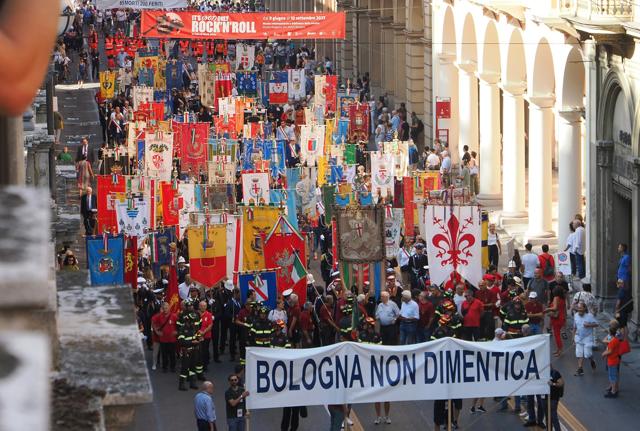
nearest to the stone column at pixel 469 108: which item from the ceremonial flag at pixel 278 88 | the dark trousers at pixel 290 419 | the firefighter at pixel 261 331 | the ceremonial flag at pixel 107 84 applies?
the ceremonial flag at pixel 278 88

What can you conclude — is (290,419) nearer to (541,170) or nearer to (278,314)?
Result: (278,314)

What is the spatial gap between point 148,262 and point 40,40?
25.7 m

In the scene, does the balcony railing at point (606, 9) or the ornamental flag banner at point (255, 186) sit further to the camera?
the ornamental flag banner at point (255, 186)

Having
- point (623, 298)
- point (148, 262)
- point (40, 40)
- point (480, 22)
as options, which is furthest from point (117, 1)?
point (40, 40)

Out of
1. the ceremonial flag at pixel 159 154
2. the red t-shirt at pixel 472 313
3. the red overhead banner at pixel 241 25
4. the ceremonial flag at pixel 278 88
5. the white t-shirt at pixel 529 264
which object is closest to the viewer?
the red t-shirt at pixel 472 313

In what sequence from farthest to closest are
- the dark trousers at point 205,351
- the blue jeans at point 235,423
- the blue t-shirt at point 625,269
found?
the blue t-shirt at point 625,269, the dark trousers at point 205,351, the blue jeans at point 235,423

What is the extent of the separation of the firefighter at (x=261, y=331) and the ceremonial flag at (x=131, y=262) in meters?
3.88

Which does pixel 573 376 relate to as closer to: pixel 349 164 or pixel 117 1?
pixel 349 164

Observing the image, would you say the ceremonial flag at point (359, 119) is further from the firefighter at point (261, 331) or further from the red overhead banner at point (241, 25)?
the firefighter at point (261, 331)

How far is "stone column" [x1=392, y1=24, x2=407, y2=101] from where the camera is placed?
2197 inches

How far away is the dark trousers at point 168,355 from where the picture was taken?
23797 mm

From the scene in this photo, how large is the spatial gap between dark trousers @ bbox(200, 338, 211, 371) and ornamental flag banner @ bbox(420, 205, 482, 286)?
4.02m

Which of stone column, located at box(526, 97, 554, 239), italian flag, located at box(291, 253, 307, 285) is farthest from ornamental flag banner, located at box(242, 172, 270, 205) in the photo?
stone column, located at box(526, 97, 554, 239)

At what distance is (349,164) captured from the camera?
34.7m
